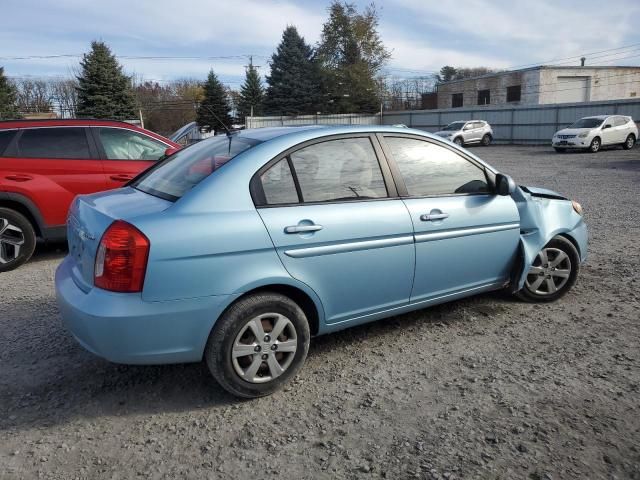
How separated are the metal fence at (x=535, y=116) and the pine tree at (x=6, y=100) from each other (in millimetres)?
33902

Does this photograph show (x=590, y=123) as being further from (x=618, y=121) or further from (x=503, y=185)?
(x=503, y=185)

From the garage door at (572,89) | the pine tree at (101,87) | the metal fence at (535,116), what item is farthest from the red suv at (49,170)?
the garage door at (572,89)

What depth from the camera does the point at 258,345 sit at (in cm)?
310

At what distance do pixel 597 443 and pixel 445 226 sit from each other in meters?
1.67

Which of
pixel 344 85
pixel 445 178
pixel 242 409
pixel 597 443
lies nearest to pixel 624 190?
pixel 445 178

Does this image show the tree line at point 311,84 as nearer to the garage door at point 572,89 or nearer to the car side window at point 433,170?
the garage door at point 572,89

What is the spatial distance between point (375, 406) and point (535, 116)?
33.4 metres

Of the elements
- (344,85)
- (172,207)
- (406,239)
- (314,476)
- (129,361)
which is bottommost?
(314,476)

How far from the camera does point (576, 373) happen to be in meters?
3.37

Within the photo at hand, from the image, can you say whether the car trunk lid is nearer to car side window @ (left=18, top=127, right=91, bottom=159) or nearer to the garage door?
car side window @ (left=18, top=127, right=91, bottom=159)

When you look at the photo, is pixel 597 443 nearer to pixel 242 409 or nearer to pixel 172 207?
pixel 242 409

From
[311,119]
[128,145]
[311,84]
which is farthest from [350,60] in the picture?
[128,145]

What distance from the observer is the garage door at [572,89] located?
46312 mm

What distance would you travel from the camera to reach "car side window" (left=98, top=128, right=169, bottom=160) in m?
6.69
